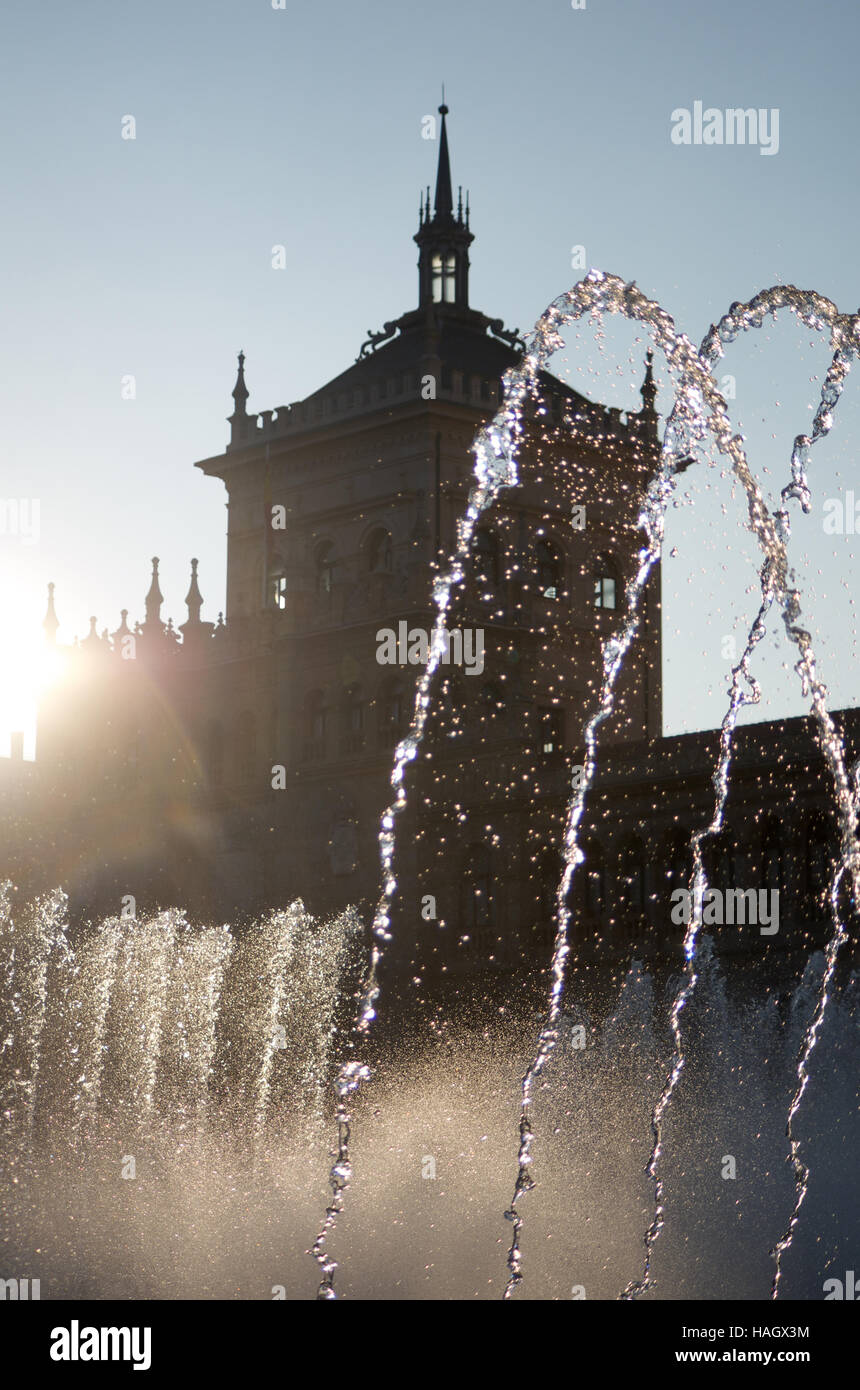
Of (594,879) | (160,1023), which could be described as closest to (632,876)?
(594,879)

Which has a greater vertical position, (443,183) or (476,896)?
(443,183)

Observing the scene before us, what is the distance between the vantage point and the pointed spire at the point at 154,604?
50250 millimetres

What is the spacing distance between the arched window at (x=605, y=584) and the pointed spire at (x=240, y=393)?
1148cm

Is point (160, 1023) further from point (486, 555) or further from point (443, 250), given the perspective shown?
point (443, 250)

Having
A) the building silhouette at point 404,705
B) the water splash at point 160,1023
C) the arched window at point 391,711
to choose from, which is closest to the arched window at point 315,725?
the building silhouette at point 404,705

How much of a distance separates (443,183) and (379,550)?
14737mm

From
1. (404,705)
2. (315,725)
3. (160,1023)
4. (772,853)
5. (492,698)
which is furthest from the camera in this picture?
(315,725)

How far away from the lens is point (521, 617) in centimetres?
4481

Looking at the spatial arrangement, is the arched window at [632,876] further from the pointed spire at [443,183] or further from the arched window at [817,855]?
the pointed spire at [443,183]

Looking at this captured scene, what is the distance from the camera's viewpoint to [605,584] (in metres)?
49.2

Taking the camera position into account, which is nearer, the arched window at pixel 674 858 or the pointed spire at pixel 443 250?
the arched window at pixel 674 858

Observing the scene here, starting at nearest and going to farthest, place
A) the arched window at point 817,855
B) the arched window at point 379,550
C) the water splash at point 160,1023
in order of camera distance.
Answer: the water splash at point 160,1023, the arched window at point 817,855, the arched window at point 379,550

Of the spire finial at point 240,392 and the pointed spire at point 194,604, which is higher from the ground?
the spire finial at point 240,392
